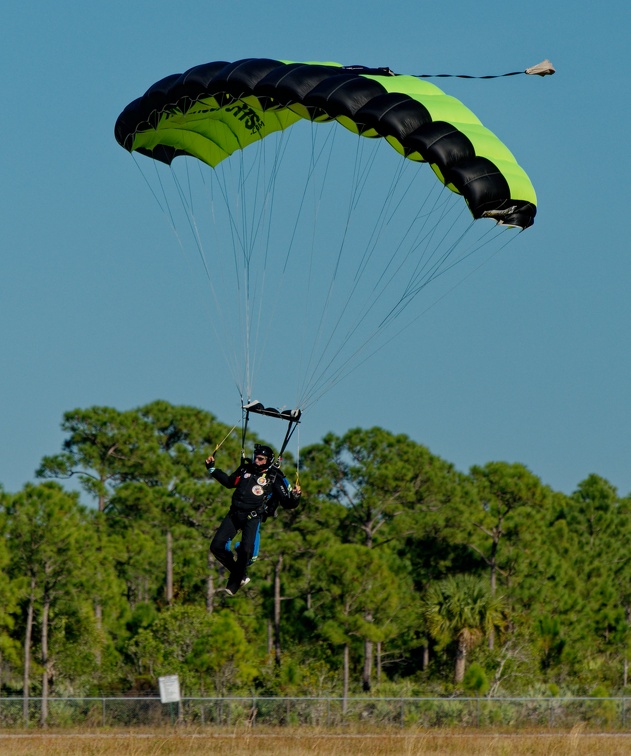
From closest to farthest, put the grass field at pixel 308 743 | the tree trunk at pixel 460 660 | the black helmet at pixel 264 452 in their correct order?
1. the black helmet at pixel 264 452
2. the grass field at pixel 308 743
3. the tree trunk at pixel 460 660

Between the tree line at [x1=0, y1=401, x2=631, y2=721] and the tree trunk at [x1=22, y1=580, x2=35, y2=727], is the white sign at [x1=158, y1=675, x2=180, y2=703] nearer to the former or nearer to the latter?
the tree line at [x1=0, y1=401, x2=631, y2=721]

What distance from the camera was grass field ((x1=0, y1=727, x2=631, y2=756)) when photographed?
1873 cm

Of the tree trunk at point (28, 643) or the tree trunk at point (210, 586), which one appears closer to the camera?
the tree trunk at point (28, 643)

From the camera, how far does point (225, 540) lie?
16.0 meters

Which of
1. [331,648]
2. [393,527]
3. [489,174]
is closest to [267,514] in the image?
[489,174]

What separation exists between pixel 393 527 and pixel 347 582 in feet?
23.6

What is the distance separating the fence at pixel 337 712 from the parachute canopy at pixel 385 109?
12.8 m

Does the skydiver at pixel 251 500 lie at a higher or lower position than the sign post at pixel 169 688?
higher

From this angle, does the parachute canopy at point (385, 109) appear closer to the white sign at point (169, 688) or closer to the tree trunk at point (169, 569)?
the white sign at point (169, 688)

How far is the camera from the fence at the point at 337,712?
25.9 m

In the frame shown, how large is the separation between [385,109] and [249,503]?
499 centimetres

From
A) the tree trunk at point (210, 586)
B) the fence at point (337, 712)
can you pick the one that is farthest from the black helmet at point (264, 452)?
the tree trunk at point (210, 586)

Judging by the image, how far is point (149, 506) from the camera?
46531mm

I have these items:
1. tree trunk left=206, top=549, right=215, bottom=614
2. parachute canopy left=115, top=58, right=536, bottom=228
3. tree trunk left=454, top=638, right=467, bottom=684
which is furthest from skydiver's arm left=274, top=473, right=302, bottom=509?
tree trunk left=206, top=549, right=215, bottom=614
